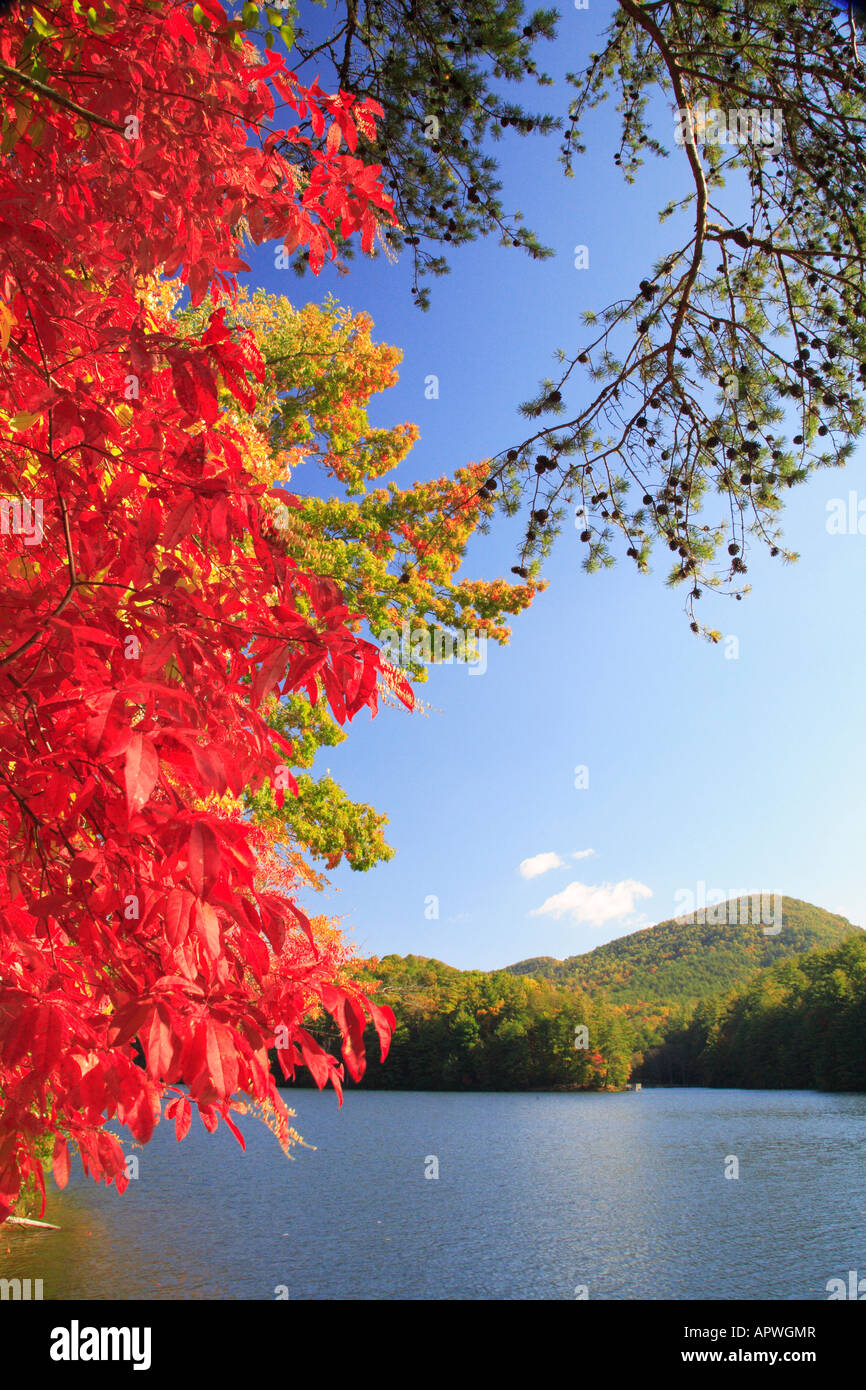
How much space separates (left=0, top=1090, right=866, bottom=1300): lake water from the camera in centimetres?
1108

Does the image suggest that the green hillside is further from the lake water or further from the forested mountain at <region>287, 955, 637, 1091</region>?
the lake water

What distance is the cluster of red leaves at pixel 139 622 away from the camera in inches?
50.1

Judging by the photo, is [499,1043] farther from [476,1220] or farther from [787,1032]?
[476,1220]

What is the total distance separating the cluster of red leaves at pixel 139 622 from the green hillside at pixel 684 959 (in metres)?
63.4

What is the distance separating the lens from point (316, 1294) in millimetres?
10383

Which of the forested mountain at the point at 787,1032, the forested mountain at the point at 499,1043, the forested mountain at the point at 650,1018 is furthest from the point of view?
the forested mountain at the point at 499,1043

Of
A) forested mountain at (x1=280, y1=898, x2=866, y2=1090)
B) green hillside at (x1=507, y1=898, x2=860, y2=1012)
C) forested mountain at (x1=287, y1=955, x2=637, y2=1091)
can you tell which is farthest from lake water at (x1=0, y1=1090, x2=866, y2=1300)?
Result: green hillside at (x1=507, y1=898, x2=860, y2=1012)

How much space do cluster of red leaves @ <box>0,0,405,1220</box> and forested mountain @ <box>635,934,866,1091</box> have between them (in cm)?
5211

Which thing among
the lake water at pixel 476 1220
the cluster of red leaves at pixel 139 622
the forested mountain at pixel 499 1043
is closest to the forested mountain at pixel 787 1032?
the forested mountain at pixel 499 1043

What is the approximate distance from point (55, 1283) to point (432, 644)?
9.14 m

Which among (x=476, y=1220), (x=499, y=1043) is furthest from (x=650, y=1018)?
(x=476, y=1220)

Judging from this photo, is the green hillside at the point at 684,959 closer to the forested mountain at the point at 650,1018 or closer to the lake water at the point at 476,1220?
the forested mountain at the point at 650,1018

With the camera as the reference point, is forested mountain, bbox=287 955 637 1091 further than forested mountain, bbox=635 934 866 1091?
Yes

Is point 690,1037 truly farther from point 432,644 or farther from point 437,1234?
point 432,644
